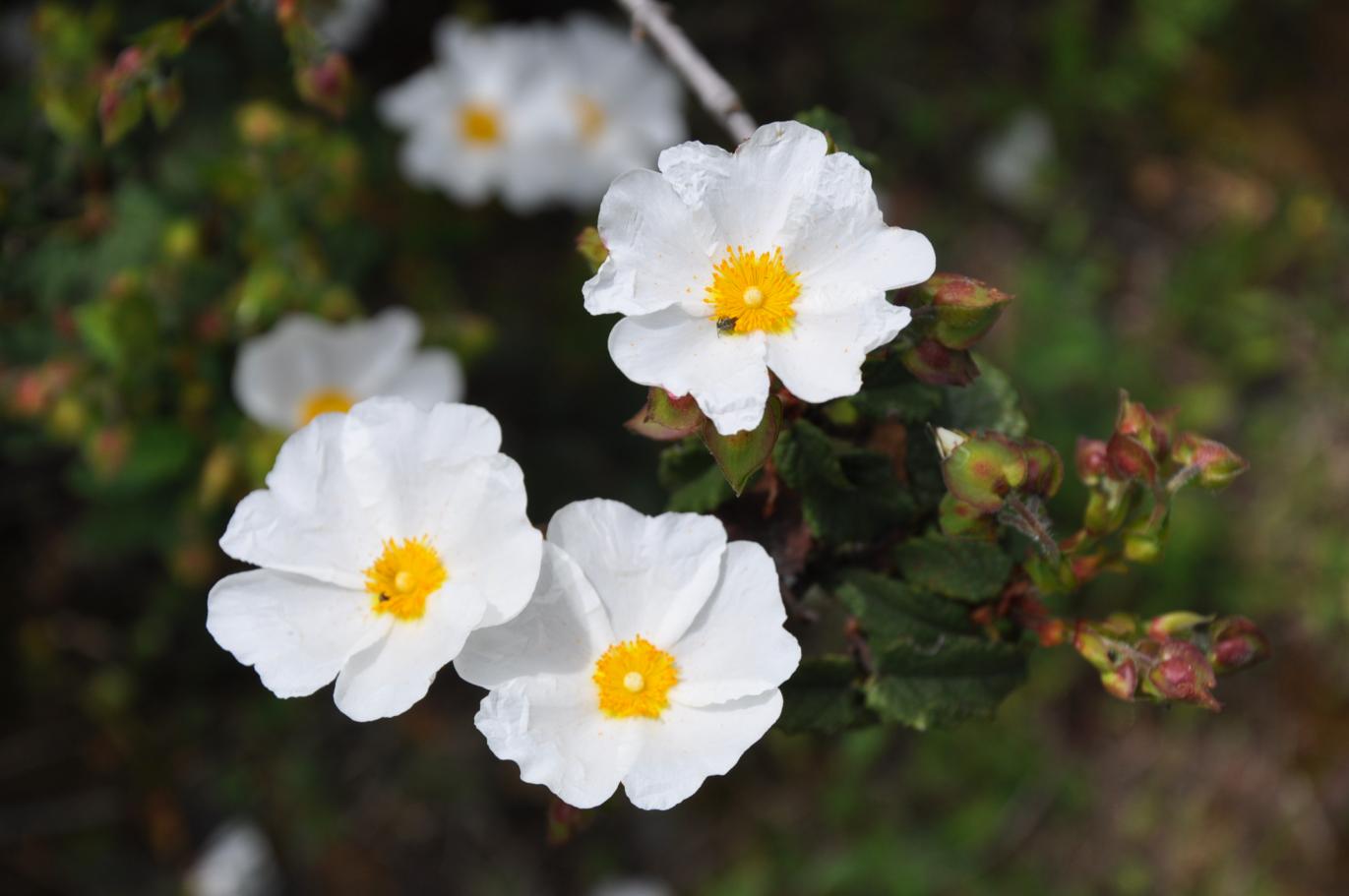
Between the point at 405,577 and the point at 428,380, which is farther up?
the point at 405,577

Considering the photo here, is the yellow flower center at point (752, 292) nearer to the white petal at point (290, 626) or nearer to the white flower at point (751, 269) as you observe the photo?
the white flower at point (751, 269)

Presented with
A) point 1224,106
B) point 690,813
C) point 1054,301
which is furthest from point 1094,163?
point 690,813

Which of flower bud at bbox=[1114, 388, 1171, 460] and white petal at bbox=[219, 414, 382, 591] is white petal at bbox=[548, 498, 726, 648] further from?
flower bud at bbox=[1114, 388, 1171, 460]

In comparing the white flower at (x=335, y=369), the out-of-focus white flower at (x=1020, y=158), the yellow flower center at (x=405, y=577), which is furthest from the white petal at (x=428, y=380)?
the out-of-focus white flower at (x=1020, y=158)

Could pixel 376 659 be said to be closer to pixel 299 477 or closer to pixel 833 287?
pixel 299 477

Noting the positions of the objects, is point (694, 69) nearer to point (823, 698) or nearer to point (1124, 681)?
point (823, 698)

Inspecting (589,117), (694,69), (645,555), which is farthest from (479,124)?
(645,555)
